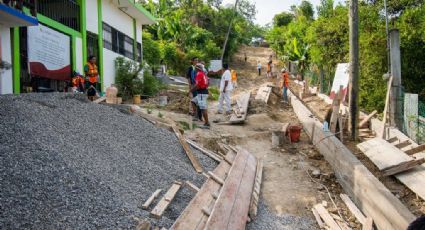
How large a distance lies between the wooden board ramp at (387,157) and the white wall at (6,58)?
8.24 metres

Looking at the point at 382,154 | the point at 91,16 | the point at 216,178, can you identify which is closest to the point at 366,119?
the point at 382,154

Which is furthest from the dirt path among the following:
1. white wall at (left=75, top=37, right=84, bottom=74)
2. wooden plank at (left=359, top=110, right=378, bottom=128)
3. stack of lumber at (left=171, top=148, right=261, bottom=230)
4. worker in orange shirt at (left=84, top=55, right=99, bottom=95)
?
white wall at (left=75, top=37, right=84, bottom=74)

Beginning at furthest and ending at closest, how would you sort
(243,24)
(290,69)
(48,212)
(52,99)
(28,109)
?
(243,24), (290,69), (52,99), (28,109), (48,212)

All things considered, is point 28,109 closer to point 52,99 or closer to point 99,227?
point 52,99

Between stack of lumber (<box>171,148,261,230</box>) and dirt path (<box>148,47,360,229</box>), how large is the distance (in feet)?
1.66

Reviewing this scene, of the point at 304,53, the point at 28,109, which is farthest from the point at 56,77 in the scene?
the point at 304,53

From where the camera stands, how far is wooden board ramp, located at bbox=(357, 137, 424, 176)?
679 centimetres

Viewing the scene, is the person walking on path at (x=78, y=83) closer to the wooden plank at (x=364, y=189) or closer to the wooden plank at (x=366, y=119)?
the wooden plank at (x=364, y=189)

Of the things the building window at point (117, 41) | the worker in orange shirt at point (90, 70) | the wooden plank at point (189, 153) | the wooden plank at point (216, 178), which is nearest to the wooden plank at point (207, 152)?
the wooden plank at point (189, 153)

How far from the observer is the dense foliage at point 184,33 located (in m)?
26.0

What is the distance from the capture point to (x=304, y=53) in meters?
28.4

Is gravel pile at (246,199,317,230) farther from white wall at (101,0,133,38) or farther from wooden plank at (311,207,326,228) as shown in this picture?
white wall at (101,0,133,38)

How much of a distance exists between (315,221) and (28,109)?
4757 millimetres

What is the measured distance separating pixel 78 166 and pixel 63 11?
343 inches
